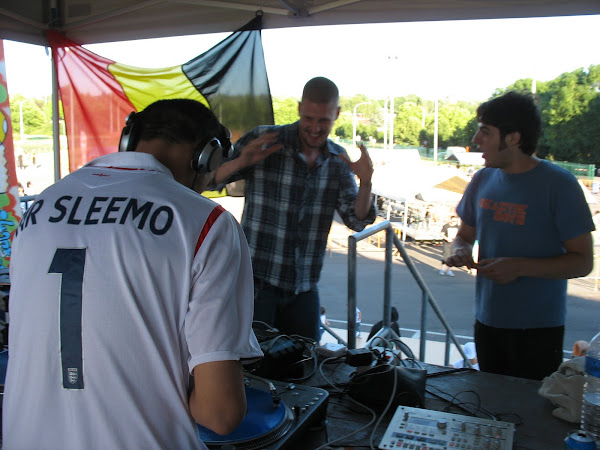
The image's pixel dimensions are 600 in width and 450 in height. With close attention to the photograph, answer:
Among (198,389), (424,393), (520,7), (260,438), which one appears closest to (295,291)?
(424,393)

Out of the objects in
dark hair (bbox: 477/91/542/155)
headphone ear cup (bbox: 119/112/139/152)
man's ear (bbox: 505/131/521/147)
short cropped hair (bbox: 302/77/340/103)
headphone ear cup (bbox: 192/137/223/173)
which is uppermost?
short cropped hair (bbox: 302/77/340/103)

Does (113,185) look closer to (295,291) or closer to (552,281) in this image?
(295,291)

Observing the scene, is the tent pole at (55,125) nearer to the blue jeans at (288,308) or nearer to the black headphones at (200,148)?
the blue jeans at (288,308)

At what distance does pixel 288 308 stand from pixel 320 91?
3.07ft

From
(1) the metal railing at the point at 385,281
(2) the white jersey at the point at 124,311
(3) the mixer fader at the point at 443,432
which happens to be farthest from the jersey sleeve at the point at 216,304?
(1) the metal railing at the point at 385,281

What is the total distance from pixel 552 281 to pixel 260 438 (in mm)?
1383

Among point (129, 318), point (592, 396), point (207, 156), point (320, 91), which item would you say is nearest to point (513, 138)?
point (320, 91)

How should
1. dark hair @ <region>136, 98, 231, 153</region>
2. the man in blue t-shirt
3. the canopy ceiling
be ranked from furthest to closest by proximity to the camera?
the canopy ceiling < the man in blue t-shirt < dark hair @ <region>136, 98, 231, 153</region>

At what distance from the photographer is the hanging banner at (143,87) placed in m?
3.32

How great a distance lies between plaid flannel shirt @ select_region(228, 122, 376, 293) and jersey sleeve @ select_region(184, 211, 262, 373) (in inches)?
53.5

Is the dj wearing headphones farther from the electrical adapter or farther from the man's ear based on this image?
the man's ear

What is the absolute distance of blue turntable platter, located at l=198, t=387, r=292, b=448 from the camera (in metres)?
0.97

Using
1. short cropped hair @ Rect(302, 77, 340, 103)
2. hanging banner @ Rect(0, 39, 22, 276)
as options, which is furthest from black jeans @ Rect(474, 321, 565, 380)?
hanging banner @ Rect(0, 39, 22, 276)

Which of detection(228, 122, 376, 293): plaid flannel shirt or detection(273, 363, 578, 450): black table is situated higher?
detection(228, 122, 376, 293): plaid flannel shirt
